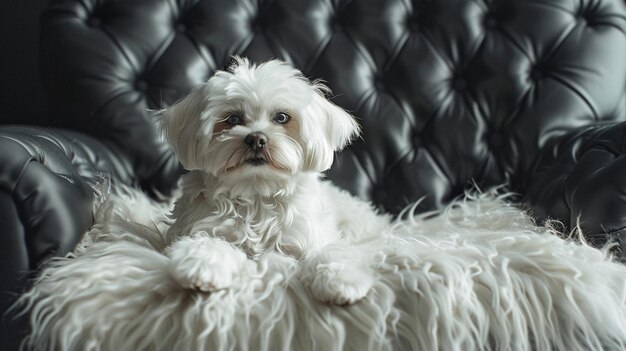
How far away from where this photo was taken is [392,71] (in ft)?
6.01

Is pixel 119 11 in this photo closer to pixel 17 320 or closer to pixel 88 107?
pixel 88 107

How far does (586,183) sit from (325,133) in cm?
52

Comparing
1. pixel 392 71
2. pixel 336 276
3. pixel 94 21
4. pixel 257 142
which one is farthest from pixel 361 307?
pixel 94 21

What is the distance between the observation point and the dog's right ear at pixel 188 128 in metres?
1.20

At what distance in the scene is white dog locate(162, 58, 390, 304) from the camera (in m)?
1.17

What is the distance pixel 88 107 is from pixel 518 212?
3.80 feet

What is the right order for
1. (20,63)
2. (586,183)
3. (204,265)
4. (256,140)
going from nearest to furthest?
(204,265), (256,140), (586,183), (20,63)

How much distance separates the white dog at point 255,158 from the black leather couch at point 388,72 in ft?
1.65

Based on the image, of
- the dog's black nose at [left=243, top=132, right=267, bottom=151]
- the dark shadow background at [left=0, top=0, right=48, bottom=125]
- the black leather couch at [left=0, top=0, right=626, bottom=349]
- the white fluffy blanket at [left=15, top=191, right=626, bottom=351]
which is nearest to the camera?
the white fluffy blanket at [left=15, top=191, right=626, bottom=351]

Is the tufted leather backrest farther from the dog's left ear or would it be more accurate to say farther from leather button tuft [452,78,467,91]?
the dog's left ear

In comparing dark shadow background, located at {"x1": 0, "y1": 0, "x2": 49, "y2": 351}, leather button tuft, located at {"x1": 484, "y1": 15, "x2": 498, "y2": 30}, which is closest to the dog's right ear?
leather button tuft, located at {"x1": 484, "y1": 15, "x2": 498, "y2": 30}

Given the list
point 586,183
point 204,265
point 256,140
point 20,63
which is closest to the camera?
point 204,265

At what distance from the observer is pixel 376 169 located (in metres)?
1.81

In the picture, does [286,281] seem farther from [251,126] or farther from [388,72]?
[388,72]
